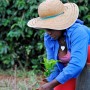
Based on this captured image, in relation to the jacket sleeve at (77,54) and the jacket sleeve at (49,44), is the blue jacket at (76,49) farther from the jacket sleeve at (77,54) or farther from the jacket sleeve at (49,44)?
the jacket sleeve at (49,44)

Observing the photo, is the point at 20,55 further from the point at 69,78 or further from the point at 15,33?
the point at 69,78

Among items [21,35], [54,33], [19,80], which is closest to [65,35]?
[54,33]

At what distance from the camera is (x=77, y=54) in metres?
3.20

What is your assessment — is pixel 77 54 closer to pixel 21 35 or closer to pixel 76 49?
pixel 76 49

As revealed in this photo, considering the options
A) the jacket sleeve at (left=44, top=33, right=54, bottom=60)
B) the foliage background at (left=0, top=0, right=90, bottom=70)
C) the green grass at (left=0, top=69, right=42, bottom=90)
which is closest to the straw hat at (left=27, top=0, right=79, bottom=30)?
the jacket sleeve at (left=44, top=33, right=54, bottom=60)

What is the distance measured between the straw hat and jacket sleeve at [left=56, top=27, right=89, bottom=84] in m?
0.13

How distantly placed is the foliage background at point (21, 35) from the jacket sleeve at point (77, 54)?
11.2 ft

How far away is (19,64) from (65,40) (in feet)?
12.7

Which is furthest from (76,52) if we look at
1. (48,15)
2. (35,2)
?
(35,2)

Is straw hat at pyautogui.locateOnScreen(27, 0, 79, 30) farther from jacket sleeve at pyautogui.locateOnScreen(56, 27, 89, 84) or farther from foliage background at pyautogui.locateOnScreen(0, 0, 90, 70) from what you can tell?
foliage background at pyautogui.locateOnScreen(0, 0, 90, 70)

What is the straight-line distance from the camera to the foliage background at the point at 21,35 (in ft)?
22.1

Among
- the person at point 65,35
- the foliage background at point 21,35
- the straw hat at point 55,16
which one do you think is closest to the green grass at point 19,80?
the foliage background at point 21,35

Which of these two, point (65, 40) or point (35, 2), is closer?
point (65, 40)

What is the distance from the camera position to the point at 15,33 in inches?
269
